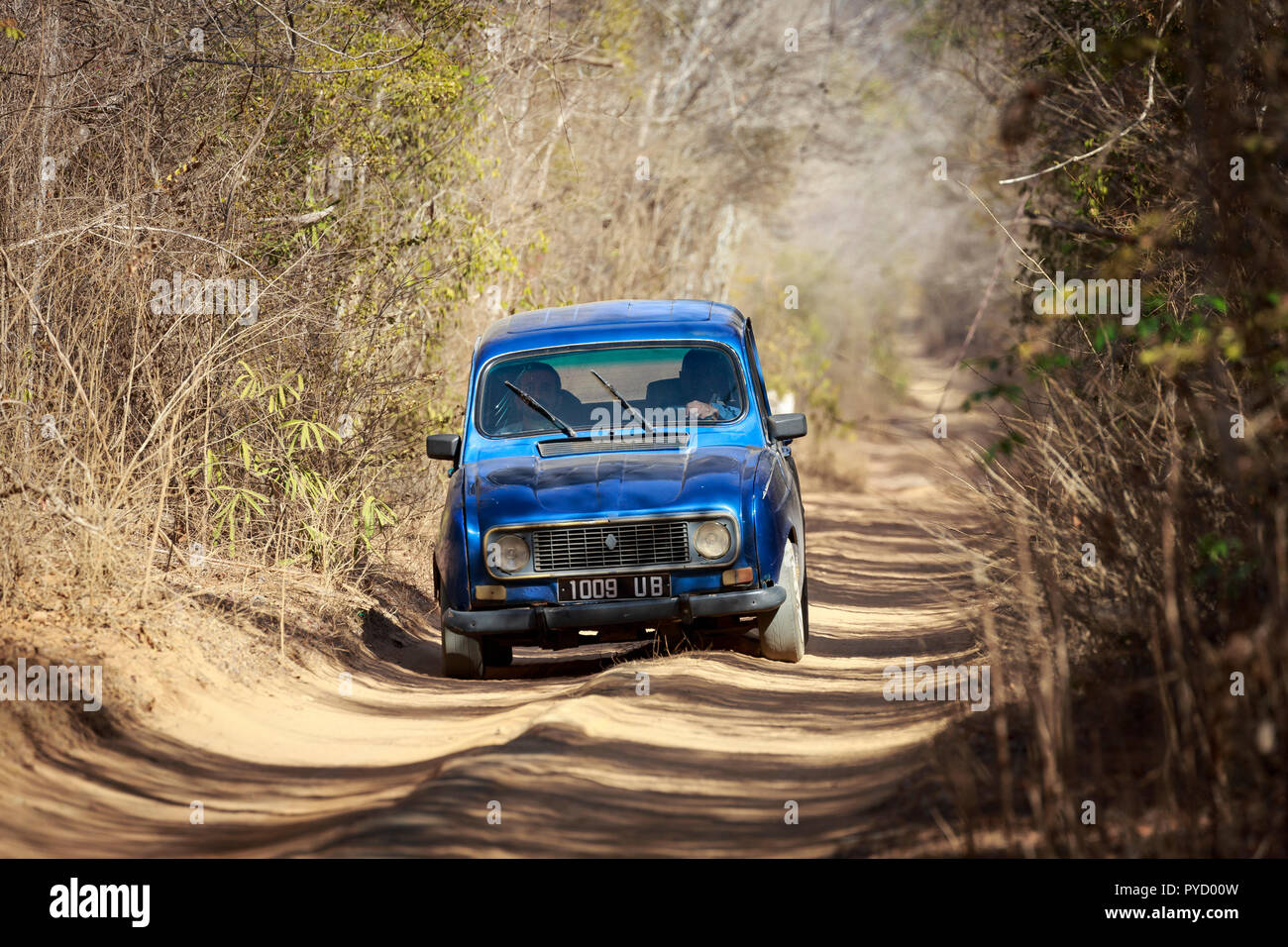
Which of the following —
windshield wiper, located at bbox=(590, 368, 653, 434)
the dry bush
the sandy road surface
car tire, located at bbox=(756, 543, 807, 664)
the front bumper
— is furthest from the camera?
windshield wiper, located at bbox=(590, 368, 653, 434)

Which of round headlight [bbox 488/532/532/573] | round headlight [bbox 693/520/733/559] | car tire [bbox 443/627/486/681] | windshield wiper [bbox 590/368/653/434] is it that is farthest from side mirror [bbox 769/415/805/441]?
car tire [bbox 443/627/486/681]

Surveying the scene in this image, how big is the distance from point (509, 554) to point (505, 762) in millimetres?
2009

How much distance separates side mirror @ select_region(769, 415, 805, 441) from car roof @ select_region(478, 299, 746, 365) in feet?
2.18

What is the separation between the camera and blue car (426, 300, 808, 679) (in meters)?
7.64

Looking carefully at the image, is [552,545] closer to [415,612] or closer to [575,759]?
[575,759]

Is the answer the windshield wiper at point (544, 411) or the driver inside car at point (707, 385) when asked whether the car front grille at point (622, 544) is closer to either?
the windshield wiper at point (544, 411)

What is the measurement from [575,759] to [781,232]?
3040cm

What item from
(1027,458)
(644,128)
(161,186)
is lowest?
(1027,458)

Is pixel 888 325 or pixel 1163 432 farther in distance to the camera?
pixel 888 325

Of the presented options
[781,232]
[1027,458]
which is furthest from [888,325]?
[1027,458]

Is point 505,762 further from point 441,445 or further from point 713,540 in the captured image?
point 441,445

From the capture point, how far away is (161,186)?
9633 millimetres

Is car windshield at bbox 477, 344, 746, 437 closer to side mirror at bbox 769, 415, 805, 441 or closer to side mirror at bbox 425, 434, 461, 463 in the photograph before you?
side mirror at bbox 769, 415, 805, 441

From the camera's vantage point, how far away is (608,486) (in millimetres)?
7742
